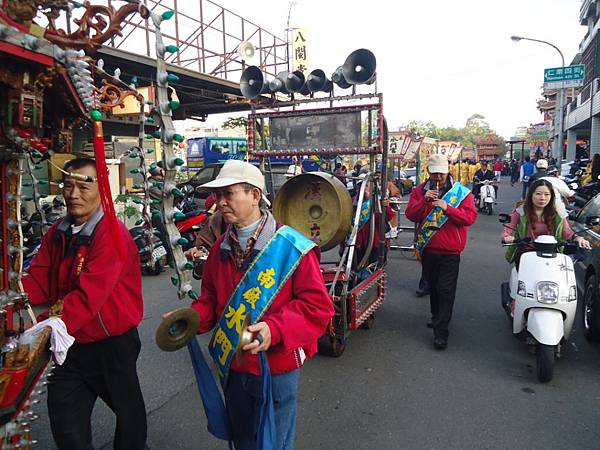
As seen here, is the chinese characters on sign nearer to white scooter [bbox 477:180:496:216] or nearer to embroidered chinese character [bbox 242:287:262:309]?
embroidered chinese character [bbox 242:287:262:309]

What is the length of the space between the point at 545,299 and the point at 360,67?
2706 mm

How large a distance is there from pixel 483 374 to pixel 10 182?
375 cm

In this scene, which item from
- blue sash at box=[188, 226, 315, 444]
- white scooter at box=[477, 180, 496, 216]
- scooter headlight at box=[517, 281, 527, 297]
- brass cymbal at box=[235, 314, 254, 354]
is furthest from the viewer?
white scooter at box=[477, 180, 496, 216]

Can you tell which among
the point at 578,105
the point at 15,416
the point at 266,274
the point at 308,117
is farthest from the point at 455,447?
the point at 578,105

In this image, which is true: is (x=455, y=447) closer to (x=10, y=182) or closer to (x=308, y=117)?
(x=10, y=182)

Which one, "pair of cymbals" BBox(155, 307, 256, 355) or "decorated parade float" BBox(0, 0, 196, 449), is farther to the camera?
"pair of cymbals" BBox(155, 307, 256, 355)

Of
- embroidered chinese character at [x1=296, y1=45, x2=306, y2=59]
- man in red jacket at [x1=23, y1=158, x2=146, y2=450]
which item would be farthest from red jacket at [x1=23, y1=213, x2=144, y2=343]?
embroidered chinese character at [x1=296, y1=45, x2=306, y2=59]

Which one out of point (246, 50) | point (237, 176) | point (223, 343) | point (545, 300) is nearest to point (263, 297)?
point (223, 343)

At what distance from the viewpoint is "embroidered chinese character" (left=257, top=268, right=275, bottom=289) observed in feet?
6.85

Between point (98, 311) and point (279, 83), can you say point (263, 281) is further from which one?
point (279, 83)

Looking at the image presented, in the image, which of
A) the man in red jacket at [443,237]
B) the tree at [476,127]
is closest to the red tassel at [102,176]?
the man in red jacket at [443,237]

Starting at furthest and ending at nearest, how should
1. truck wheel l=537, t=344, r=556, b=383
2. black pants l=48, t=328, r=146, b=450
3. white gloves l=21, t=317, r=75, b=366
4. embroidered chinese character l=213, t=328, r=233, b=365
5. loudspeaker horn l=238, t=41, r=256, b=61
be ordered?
loudspeaker horn l=238, t=41, r=256, b=61, truck wheel l=537, t=344, r=556, b=383, black pants l=48, t=328, r=146, b=450, embroidered chinese character l=213, t=328, r=233, b=365, white gloves l=21, t=317, r=75, b=366

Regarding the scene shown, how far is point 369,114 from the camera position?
4.68 meters

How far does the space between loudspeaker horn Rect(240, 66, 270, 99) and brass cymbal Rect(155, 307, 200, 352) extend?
3.63m
